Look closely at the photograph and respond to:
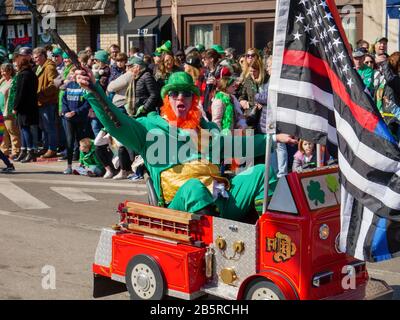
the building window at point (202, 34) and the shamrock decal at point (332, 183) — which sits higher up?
the building window at point (202, 34)

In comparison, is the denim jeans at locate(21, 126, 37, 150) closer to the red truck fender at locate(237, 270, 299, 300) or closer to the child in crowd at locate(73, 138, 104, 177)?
the child in crowd at locate(73, 138, 104, 177)

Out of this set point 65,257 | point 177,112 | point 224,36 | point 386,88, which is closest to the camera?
point 177,112

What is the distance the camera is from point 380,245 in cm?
445

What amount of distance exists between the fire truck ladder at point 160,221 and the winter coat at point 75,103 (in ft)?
23.0

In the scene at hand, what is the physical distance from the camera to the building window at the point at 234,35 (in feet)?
61.9

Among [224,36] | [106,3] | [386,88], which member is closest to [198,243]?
[386,88]

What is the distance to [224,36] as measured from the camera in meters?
19.3

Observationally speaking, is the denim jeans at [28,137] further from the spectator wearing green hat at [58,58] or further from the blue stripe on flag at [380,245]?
the blue stripe on flag at [380,245]

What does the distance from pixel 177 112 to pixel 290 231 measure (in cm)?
159

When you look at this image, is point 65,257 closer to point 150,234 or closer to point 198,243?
point 150,234

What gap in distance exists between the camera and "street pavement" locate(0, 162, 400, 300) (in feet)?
20.3

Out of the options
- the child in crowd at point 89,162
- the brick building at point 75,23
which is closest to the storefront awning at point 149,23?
the brick building at point 75,23

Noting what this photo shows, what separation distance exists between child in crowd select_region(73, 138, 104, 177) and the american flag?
7.68 meters

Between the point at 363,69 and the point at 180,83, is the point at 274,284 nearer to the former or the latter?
the point at 180,83
